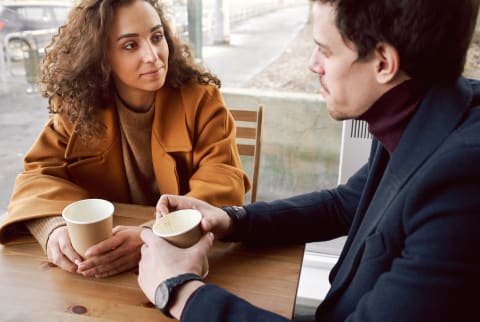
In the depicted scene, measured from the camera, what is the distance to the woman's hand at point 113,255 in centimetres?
99

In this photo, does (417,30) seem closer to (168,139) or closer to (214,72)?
(168,139)

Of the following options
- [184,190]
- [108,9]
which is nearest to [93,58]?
[108,9]

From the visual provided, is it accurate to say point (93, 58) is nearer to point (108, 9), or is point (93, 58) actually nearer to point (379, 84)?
point (108, 9)

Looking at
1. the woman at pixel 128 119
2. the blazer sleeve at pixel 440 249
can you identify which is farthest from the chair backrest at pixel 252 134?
the blazer sleeve at pixel 440 249

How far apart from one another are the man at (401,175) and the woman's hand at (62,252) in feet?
0.67

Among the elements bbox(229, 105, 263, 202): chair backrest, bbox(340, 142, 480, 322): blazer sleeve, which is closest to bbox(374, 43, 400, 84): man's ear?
bbox(340, 142, 480, 322): blazer sleeve

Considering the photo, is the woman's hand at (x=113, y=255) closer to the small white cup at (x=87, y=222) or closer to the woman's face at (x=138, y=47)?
the small white cup at (x=87, y=222)

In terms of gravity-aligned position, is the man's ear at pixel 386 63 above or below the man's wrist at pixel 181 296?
above

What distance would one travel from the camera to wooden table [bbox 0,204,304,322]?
2.93 feet

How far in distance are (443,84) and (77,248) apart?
31.8 inches

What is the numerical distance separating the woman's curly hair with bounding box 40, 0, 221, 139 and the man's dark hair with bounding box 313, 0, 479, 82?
Result: 873 mm

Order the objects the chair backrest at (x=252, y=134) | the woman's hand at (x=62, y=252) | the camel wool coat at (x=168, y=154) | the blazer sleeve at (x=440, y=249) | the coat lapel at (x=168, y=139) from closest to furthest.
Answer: the blazer sleeve at (x=440, y=249), the woman's hand at (x=62, y=252), the camel wool coat at (x=168, y=154), the coat lapel at (x=168, y=139), the chair backrest at (x=252, y=134)

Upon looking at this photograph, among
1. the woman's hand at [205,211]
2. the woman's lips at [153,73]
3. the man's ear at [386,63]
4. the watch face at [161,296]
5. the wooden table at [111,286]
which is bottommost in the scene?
the wooden table at [111,286]

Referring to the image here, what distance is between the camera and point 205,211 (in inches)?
42.3
